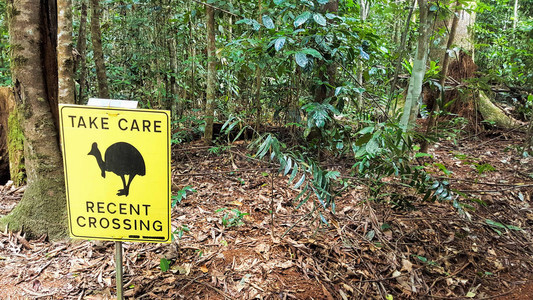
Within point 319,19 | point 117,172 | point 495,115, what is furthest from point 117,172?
point 495,115

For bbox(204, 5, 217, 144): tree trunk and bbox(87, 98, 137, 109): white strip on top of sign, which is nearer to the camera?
bbox(87, 98, 137, 109): white strip on top of sign

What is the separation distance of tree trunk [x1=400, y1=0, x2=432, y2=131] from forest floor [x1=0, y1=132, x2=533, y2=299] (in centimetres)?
91

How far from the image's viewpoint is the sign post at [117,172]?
1471 mm

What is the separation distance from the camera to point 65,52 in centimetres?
231

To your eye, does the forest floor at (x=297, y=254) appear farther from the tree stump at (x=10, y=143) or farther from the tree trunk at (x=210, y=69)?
the tree trunk at (x=210, y=69)

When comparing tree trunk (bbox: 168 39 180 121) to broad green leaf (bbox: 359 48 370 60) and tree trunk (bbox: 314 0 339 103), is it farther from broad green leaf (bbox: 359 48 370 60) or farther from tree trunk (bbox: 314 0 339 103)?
broad green leaf (bbox: 359 48 370 60)

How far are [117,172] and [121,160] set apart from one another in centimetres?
7

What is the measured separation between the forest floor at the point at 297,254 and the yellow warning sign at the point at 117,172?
0.75 metres

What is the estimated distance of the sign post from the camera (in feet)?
4.83

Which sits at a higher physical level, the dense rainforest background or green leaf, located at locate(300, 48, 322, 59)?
green leaf, located at locate(300, 48, 322, 59)

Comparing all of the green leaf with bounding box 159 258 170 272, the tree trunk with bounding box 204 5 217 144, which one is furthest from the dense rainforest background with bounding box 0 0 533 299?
the tree trunk with bounding box 204 5 217 144

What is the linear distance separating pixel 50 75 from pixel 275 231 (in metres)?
2.40

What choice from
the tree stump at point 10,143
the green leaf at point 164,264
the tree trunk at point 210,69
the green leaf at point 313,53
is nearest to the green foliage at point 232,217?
the green leaf at point 164,264

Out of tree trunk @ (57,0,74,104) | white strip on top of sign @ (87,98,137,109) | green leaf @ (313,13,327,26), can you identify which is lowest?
white strip on top of sign @ (87,98,137,109)
